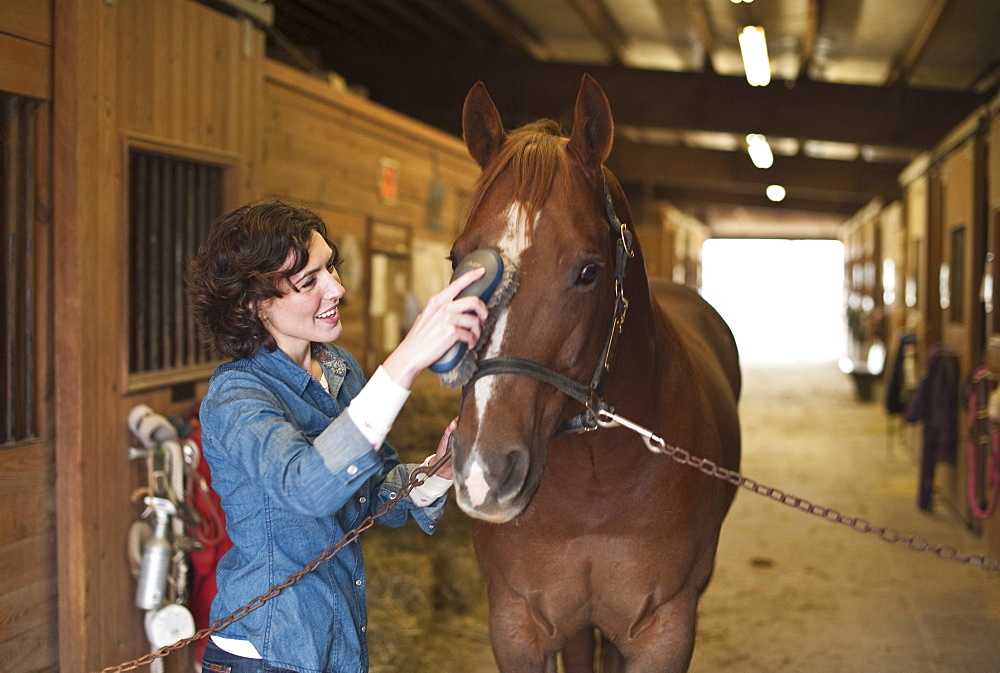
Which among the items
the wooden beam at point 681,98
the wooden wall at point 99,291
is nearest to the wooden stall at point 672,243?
the wooden beam at point 681,98

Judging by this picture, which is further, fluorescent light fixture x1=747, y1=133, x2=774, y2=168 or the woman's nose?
fluorescent light fixture x1=747, y1=133, x2=774, y2=168

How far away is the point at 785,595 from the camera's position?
3998 mm

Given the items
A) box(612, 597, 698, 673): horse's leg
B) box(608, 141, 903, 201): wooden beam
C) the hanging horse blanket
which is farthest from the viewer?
box(608, 141, 903, 201): wooden beam

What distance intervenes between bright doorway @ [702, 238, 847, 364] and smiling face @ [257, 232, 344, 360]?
86.4 feet

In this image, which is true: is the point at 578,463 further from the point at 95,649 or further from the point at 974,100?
the point at 974,100

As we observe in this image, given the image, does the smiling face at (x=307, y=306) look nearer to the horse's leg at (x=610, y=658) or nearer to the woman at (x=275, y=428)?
the woman at (x=275, y=428)

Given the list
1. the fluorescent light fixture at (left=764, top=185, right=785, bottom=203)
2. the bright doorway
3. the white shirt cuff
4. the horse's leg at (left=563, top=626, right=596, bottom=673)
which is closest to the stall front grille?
the white shirt cuff

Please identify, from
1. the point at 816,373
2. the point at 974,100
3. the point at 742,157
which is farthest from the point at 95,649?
the point at 816,373

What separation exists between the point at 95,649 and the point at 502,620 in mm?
→ 1151

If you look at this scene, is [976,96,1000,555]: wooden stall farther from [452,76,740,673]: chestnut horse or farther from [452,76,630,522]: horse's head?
[452,76,630,522]: horse's head

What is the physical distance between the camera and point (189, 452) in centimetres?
248

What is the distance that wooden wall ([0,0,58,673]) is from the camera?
2096mm

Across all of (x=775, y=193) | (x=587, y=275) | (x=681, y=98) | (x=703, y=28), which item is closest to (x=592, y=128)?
(x=587, y=275)

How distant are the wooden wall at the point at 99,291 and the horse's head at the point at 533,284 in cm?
116
